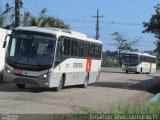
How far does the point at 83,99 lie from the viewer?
2111cm

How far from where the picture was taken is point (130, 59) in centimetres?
6744

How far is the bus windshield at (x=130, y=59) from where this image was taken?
220 feet

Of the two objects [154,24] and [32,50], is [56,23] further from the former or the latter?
[32,50]

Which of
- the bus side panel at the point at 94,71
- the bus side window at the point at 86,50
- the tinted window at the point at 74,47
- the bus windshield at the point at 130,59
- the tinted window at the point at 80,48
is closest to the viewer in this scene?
the tinted window at the point at 74,47

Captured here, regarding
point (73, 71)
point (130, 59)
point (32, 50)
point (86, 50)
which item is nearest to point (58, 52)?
point (32, 50)

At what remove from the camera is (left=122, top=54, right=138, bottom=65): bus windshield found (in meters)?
67.1

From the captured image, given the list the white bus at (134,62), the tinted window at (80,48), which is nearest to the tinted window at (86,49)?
the tinted window at (80,48)

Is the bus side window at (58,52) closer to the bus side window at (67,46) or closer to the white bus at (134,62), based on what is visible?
the bus side window at (67,46)

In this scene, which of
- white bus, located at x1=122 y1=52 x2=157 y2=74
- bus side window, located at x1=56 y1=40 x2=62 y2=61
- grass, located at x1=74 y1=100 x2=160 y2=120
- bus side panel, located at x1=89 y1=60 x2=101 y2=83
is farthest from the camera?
white bus, located at x1=122 y1=52 x2=157 y2=74

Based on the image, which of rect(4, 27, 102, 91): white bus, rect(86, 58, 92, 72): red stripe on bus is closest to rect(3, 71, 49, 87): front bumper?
rect(4, 27, 102, 91): white bus

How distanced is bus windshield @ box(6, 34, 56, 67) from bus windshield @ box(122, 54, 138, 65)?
4467 centimetres

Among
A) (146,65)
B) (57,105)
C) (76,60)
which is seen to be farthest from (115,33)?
(57,105)

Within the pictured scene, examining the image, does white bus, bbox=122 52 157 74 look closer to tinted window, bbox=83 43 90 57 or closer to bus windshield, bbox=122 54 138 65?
bus windshield, bbox=122 54 138 65

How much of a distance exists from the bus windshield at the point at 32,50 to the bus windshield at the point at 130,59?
4467 cm
